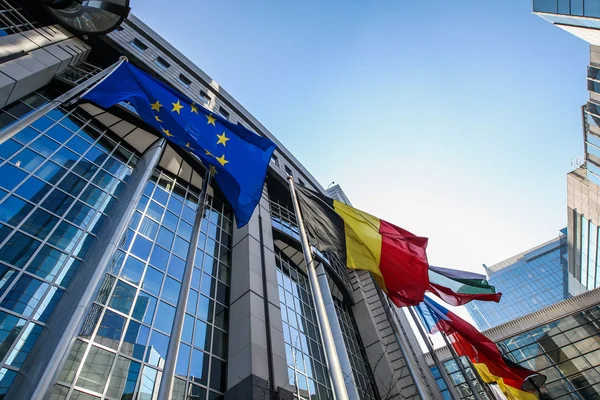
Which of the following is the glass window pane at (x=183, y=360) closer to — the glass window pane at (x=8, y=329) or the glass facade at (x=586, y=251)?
the glass window pane at (x=8, y=329)

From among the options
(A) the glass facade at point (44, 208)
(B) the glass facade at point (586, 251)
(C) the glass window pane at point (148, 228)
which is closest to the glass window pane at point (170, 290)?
(C) the glass window pane at point (148, 228)

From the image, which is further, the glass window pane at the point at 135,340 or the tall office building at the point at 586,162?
the tall office building at the point at 586,162

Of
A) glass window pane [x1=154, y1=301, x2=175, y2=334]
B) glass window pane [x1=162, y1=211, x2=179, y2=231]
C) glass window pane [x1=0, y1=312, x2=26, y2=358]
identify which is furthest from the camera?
glass window pane [x1=162, y1=211, x2=179, y2=231]

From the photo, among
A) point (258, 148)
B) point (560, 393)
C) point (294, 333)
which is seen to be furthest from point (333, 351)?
point (560, 393)

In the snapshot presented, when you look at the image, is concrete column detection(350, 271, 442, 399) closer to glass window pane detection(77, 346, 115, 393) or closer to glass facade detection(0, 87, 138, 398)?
glass window pane detection(77, 346, 115, 393)

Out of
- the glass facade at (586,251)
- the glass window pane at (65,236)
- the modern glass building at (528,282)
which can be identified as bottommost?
the glass window pane at (65,236)

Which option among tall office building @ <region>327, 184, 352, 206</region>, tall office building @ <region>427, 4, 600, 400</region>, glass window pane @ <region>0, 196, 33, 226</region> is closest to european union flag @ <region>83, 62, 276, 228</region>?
glass window pane @ <region>0, 196, 33, 226</region>

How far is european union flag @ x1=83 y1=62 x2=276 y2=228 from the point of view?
9.28m

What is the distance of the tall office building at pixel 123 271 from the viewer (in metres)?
9.00

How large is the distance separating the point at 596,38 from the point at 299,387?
38014mm

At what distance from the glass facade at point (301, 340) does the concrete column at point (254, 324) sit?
167 centimetres

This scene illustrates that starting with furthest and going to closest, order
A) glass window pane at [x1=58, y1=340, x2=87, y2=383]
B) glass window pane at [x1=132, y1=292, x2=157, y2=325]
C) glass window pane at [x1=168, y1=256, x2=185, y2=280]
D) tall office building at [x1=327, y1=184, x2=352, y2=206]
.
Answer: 1. tall office building at [x1=327, y1=184, x2=352, y2=206]
2. glass window pane at [x1=168, y1=256, x2=185, y2=280]
3. glass window pane at [x1=132, y1=292, x2=157, y2=325]
4. glass window pane at [x1=58, y1=340, x2=87, y2=383]

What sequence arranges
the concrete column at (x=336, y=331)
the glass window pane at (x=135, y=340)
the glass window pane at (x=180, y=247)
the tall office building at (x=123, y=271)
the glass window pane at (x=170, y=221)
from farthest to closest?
1. the glass window pane at (x=170, y=221)
2. the glass window pane at (x=180, y=247)
3. the glass window pane at (x=135, y=340)
4. the tall office building at (x=123, y=271)
5. the concrete column at (x=336, y=331)

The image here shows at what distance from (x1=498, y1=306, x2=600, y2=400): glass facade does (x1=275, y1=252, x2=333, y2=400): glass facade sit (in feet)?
82.8
